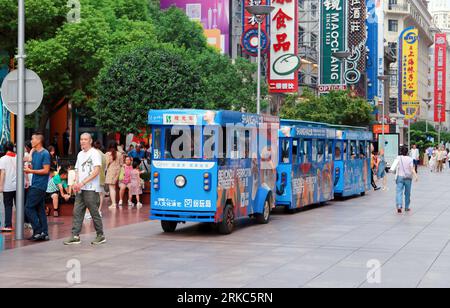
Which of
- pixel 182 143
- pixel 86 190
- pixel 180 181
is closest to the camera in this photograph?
pixel 86 190

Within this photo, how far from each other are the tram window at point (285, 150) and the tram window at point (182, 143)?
5481 millimetres

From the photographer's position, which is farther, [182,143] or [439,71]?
[439,71]

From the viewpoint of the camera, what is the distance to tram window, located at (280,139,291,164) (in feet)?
65.2

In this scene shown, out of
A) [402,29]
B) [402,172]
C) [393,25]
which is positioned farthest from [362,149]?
[402,29]

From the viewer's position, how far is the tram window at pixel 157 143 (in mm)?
15039

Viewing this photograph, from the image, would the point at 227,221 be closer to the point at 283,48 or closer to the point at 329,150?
the point at 329,150

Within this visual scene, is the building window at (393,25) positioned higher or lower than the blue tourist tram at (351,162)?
higher

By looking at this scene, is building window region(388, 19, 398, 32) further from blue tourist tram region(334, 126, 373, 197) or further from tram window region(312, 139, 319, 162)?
tram window region(312, 139, 319, 162)

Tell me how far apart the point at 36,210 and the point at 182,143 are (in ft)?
9.94

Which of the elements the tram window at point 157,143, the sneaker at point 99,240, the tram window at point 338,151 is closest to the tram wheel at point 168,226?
the tram window at point 157,143

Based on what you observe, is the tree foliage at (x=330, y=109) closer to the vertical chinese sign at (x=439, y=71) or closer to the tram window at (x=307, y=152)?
the tram window at (x=307, y=152)

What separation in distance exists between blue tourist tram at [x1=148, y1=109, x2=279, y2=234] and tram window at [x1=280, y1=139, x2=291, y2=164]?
169 inches

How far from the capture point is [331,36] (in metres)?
57.1

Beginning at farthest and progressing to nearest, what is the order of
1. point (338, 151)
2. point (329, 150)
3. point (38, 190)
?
point (338, 151) < point (329, 150) < point (38, 190)
